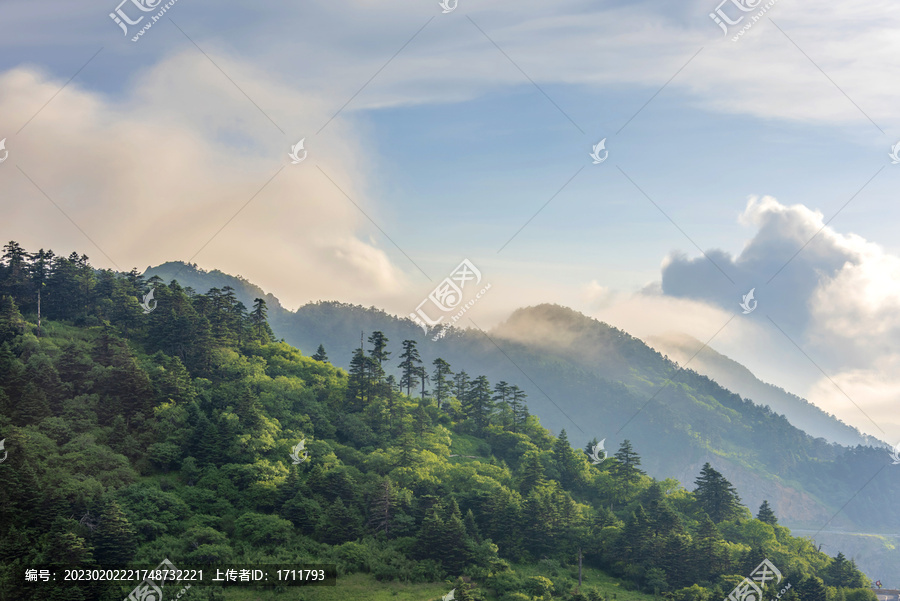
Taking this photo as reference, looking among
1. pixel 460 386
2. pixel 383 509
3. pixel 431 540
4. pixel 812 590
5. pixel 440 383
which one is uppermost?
pixel 440 383

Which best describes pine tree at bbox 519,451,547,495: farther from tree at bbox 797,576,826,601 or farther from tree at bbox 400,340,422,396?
tree at bbox 797,576,826,601

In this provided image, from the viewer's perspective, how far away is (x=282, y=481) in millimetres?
58969

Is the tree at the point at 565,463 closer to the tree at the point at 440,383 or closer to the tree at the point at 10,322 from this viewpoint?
the tree at the point at 440,383

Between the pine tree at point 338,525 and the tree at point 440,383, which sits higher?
the tree at point 440,383

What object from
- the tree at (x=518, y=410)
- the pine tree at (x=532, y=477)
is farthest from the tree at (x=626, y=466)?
the tree at (x=518, y=410)

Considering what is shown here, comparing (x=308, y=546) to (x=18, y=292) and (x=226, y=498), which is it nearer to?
(x=226, y=498)

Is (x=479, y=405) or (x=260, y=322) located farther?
(x=479, y=405)

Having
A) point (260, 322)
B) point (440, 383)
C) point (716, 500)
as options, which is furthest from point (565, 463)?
point (260, 322)

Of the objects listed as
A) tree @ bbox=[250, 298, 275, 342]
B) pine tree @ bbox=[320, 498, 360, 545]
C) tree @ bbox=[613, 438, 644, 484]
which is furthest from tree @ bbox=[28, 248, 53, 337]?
tree @ bbox=[613, 438, 644, 484]

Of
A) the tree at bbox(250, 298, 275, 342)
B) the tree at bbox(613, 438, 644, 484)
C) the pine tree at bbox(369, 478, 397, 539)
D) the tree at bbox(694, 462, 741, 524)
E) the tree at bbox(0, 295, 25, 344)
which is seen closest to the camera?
the pine tree at bbox(369, 478, 397, 539)

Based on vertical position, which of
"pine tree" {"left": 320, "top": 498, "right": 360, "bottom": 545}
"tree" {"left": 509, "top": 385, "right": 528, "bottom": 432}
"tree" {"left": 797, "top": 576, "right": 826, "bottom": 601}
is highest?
"tree" {"left": 509, "top": 385, "right": 528, "bottom": 432}

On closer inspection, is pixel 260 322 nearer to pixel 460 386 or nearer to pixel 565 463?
pixel 460 386

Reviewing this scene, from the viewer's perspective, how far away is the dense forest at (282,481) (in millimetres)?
50688

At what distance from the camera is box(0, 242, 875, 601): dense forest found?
5069cm
